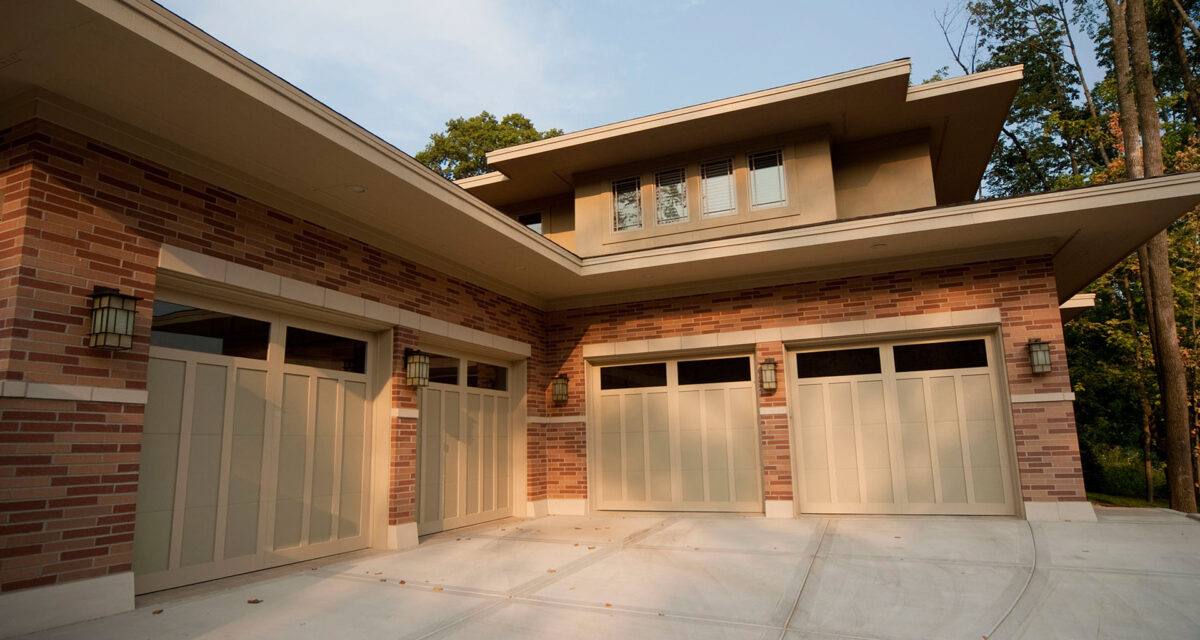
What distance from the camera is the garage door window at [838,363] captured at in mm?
8609

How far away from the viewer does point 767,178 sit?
954 centimetres

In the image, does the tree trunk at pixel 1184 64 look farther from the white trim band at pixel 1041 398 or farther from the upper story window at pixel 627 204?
the upper story window at pixel 627 204

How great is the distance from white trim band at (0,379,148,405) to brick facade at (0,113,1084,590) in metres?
0.04

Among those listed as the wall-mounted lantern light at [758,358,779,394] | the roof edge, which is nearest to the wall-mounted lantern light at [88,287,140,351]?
the roof edge

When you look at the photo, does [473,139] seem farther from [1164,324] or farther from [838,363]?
[1164,324]

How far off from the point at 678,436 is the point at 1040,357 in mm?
4508

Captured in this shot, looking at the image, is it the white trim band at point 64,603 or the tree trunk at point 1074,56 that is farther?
the tree trunk at point 1074,56

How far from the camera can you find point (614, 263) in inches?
340

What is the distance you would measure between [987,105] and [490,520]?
8855 millimetres

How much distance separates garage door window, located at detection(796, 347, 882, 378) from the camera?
339 inches

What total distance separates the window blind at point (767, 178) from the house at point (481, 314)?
34 mm

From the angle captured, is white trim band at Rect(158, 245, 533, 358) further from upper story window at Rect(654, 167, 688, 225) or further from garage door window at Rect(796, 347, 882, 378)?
garage door window at Rect(796, 347, 882, 378)

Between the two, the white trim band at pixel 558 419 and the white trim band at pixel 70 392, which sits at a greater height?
the white trim band at pixel 70 392

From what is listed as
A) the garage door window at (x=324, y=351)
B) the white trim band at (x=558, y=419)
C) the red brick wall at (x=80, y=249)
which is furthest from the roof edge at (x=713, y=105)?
the red brick wall at (x=80, y=249)
